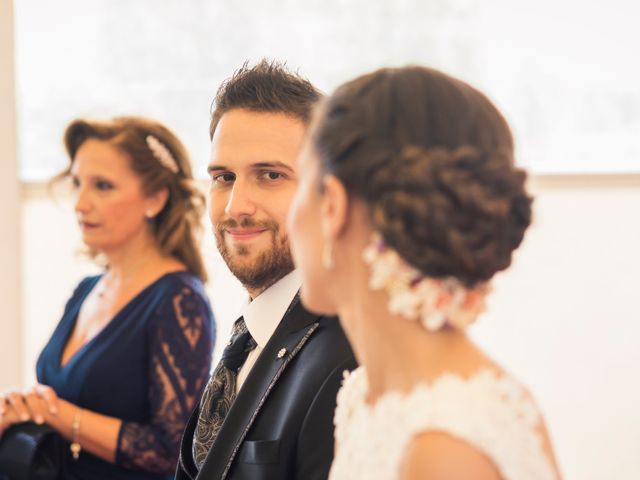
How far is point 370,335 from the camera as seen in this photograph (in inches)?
48.4

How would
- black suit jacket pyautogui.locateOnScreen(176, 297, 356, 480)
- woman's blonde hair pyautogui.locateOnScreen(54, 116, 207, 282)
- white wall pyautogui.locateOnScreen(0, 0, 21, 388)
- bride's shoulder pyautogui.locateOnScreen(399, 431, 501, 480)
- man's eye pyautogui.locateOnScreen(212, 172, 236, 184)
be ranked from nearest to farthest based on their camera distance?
bride's shoulder pyautogui.locateOnScreen(399, 431, 501, 480)
black suit jacket pyautogui.locateOnScreen(176, 297, 356, 480)
man's eye pyautogui.locateOnScreen(212, 172, 236, 184)
woman's blonde hair pyautogui.locateOnScreen(54, 116, 207, 282)
white wall pyautogui.locateOnScreen(0, 0, 21, 388)

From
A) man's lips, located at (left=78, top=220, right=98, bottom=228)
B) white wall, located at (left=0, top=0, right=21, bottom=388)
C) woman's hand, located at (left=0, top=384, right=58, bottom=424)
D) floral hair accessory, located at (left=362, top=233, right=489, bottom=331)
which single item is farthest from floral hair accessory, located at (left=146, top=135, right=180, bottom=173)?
floral hair accessory, located at (left=362, top=233, right=489, bottom=331)

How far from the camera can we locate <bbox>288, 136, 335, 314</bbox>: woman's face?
122 cm

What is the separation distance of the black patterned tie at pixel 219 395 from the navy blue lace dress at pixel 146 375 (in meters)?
0.76

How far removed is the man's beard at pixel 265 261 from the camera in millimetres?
2010

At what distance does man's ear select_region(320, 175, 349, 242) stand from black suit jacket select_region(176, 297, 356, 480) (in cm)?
54

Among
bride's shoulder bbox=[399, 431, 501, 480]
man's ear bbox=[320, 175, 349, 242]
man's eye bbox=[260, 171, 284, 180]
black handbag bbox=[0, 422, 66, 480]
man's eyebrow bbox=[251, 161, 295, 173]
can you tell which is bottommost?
black handbag bbox=[0, 422, 66, 480]

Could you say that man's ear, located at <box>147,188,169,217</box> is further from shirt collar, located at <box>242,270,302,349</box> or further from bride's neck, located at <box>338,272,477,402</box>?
bride's neck, located at <box>338,272,477,402</box>

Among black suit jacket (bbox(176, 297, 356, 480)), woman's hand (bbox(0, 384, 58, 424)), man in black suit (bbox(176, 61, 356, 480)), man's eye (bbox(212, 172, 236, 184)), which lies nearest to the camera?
black suit jacket (bbox(176, 297, 356, 480))

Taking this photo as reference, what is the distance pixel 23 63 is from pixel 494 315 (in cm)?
271

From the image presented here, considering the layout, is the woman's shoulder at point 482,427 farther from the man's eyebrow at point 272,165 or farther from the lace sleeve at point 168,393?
the lace sleeve at point 168,393

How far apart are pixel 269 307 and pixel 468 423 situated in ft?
2.98

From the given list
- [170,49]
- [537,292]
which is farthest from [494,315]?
[170,49]

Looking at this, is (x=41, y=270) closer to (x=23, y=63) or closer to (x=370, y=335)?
(x=23, y=63)
